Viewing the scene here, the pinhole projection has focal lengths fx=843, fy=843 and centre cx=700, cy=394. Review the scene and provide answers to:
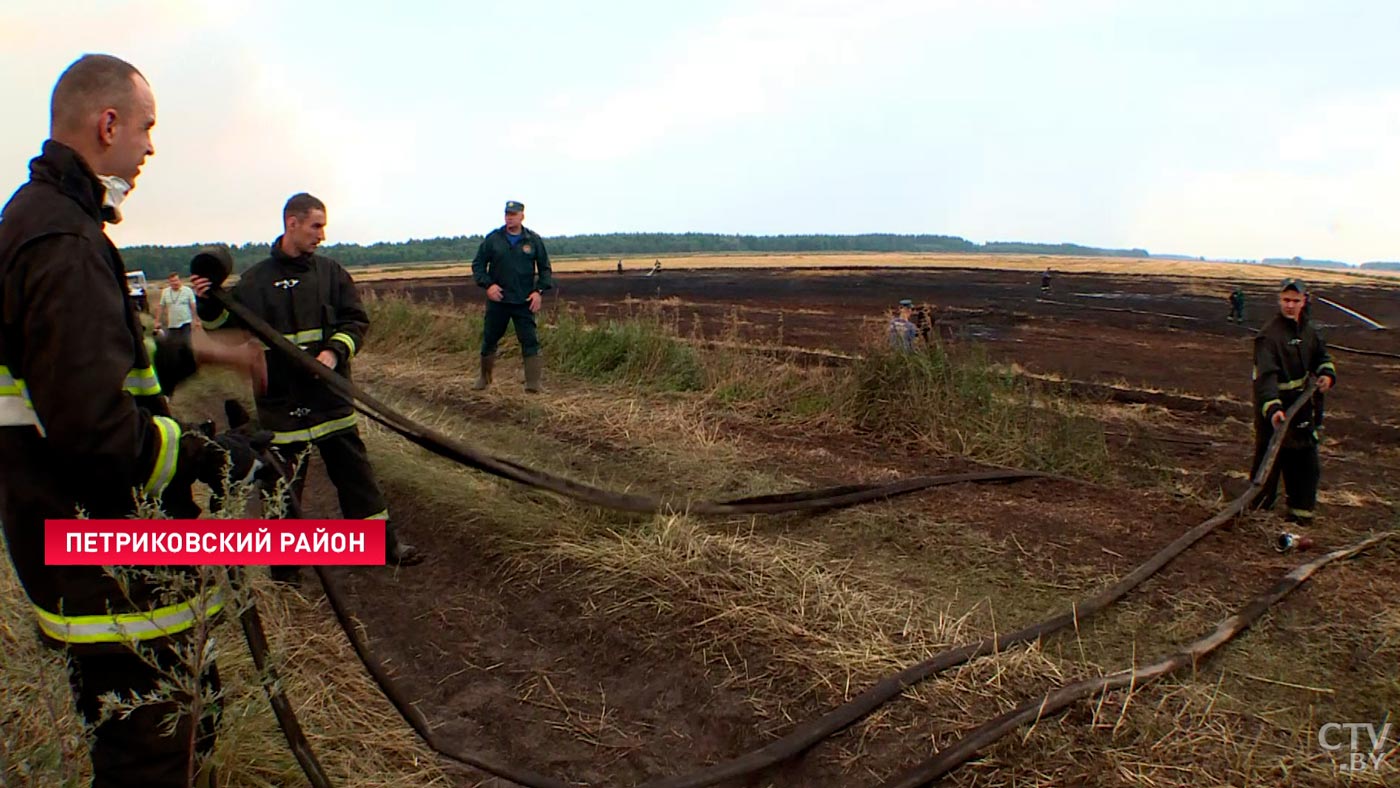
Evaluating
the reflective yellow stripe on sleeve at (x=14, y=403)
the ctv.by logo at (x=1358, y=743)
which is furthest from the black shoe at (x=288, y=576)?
the ctv.by logo at (x=1358, y=743)

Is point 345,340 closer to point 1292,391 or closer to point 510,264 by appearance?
point 510,264

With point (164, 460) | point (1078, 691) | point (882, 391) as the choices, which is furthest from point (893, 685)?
point (882, 391)

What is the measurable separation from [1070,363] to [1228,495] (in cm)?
961

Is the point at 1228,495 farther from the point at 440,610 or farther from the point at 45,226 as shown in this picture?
the point at 45,226

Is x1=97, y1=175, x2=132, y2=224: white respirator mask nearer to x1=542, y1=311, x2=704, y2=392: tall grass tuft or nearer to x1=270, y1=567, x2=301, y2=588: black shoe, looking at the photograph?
x1=270, y1=567, x2=301, y2=588: black shoe

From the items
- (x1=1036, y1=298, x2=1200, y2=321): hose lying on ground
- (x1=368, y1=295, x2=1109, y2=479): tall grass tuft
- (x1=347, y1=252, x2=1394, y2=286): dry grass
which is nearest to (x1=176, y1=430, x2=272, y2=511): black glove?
(x1=368, y1=295, x2=1109, y2=479): tall grass tuft

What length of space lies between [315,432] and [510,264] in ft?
16.4

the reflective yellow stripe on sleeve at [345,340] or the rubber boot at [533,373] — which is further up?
the reflective yellow stripe on sleeve at [345,340]

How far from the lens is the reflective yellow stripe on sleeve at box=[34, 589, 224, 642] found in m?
2.10

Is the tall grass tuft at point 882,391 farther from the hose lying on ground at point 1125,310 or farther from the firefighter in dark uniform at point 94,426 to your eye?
the hose lying on ground at point 1125,310

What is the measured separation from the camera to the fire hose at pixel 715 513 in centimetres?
295

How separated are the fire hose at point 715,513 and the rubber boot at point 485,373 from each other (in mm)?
5445

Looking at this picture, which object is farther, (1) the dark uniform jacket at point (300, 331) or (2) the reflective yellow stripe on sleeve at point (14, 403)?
(1) the dark uniform jacket at point (300, 331)

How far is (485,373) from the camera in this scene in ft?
32.3
